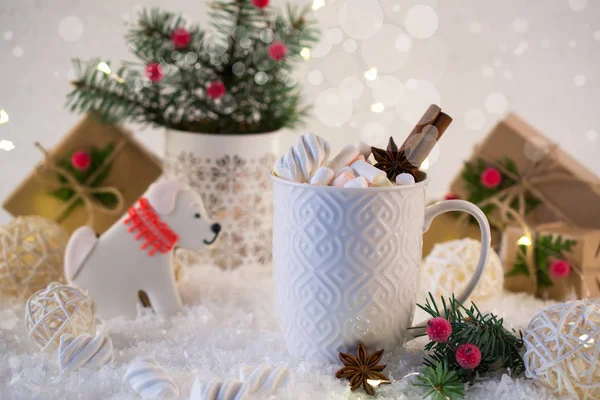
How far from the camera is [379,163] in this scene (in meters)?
0.85

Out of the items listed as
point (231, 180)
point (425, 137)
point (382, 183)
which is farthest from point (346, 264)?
point (231, 180)

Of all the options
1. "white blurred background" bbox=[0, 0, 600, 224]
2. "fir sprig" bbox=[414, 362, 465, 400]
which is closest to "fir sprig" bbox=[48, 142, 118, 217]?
"white blurred background" bbox=[0, 0, 600, 224]

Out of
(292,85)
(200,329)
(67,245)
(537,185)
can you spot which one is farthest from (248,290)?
(537,185)

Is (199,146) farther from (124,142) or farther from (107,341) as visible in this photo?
(107,341)

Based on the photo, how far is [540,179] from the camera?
1194 millimetres

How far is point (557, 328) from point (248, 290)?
57 centimetres

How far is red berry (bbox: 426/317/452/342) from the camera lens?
2.49 feet

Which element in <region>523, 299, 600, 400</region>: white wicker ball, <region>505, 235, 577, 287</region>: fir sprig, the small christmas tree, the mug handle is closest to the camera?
<region>523, 299, 600, 400</region>: white wicker ball

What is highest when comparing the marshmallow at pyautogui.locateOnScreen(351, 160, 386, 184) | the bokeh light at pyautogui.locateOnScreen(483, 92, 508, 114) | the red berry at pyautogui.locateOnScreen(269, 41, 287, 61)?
the red berry at pyautogui.locateOnScreen(269, 41, 287, 61)

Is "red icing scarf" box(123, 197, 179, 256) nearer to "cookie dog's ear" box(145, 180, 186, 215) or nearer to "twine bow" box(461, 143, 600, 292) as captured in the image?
"cookie dog's ear" box(145, 180, 186, 215)

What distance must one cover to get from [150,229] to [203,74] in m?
0.35

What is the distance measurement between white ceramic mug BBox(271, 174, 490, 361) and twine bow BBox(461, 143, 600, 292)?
0.35 metres

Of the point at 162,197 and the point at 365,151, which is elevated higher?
the point at 365,151

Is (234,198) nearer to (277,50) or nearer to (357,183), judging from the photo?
(277,50)
